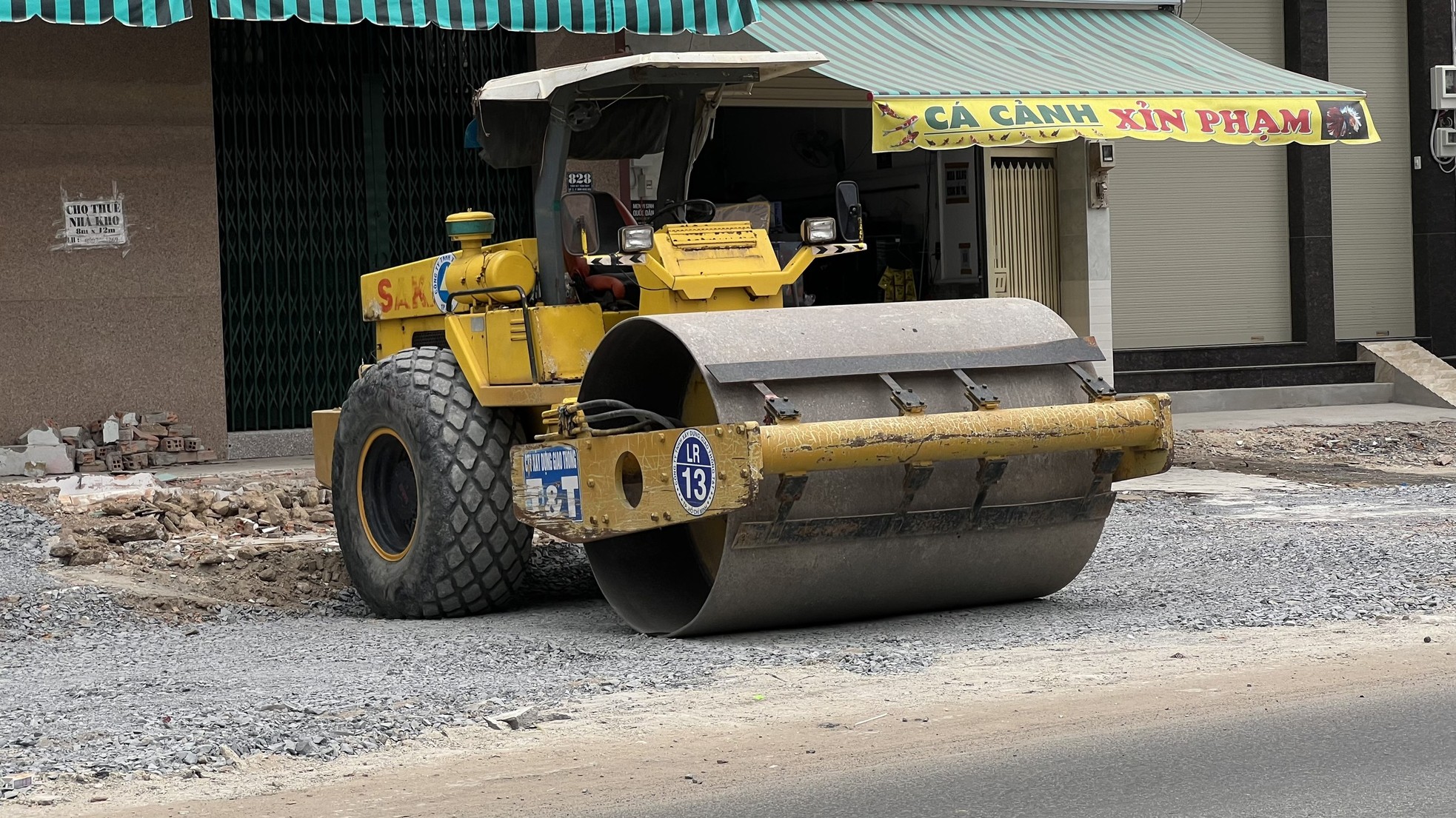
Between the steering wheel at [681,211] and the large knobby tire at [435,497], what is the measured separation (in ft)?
3.87

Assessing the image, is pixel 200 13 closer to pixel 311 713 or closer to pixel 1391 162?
pixel 311 713

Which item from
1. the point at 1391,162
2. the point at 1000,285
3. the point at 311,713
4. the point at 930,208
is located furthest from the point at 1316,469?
the point at 311,713

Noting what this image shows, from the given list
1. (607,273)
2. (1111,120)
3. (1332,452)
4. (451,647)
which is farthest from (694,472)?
(1332,452)

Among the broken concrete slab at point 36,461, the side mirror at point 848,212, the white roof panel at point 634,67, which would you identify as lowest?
the broken concrete slab at point 36,461

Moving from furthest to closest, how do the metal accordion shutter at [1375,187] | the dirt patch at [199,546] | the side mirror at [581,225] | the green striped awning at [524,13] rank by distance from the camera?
the metal accordion shutter at [1375,187]
the green striped awning at [524,13]
the dirt patch at [199,546]
the side mirror at [581,225]

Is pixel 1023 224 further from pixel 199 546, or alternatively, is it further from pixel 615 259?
pixel 615 259

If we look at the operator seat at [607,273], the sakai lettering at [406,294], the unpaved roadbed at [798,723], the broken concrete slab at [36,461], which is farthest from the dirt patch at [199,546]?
the unpaved roadbed at [798,723]

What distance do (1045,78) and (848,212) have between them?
7.80 m

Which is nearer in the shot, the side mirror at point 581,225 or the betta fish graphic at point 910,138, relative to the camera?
the side mirror at point 581,225

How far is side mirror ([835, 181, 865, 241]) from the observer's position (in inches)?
320

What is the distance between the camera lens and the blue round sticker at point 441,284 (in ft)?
29.7

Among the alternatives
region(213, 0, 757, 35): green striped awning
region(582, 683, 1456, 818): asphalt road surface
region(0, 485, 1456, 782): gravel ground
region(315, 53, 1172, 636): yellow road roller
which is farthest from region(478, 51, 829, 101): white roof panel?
region(213, 0, 757, 35): green striped awning

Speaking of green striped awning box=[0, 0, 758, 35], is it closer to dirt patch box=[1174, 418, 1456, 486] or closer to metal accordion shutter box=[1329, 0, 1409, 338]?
dirt patch box=[1174, 418, 1456, 486]

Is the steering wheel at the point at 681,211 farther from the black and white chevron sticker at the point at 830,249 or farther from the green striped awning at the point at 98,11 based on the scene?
the green striped awning at the point at 98,11
